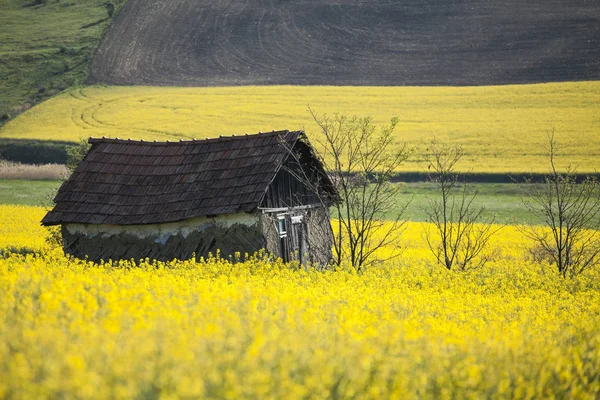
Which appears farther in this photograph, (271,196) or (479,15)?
(479,15)

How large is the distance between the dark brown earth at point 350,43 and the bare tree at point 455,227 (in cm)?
Answer: 2389

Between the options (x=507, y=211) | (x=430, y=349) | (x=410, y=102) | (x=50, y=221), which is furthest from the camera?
(x=410, y=102)

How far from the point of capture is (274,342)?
8.65m

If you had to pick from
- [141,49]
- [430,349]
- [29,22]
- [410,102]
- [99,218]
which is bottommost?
[430,349]

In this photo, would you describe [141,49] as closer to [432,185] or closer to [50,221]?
[432,185]

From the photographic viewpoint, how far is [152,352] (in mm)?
7770

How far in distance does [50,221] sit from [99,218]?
160 cm

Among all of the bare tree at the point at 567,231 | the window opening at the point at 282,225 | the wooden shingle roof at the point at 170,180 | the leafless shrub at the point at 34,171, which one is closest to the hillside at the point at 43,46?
the leafless shrub at the point at 34,171

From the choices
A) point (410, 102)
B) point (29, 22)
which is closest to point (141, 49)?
point (29, 22)

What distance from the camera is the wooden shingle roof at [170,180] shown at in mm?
20531

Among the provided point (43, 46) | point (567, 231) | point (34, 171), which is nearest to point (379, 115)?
point (34, 171)

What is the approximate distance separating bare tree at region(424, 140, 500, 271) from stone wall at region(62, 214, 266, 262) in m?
4.96

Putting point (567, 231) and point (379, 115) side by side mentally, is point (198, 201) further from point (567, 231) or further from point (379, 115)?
point (379, 115)

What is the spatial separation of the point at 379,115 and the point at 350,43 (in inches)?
814
